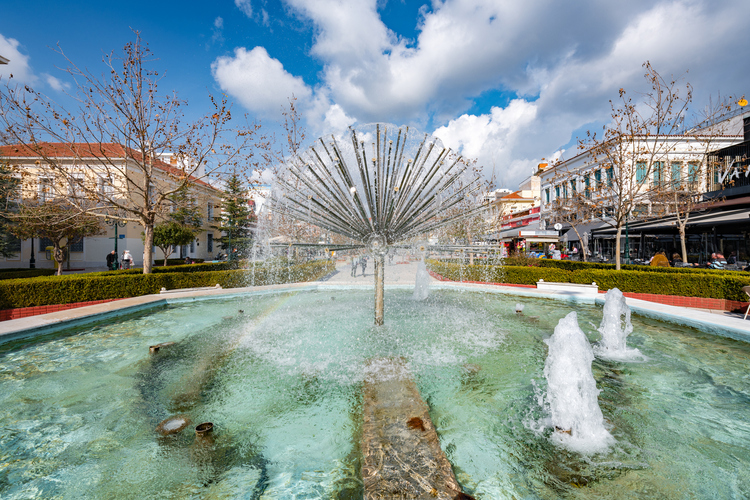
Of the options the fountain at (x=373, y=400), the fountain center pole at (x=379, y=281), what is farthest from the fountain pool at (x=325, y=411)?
the fountain center pole at (x=379, y=281)

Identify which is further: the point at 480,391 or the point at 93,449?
the point at 480,391

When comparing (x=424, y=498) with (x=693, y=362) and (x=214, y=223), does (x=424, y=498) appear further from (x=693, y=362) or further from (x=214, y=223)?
(x=214, y=223)

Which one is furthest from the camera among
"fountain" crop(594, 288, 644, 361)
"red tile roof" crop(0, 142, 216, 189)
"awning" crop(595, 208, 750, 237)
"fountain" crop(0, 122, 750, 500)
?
"awning" crop(595, 208, 750, 237)

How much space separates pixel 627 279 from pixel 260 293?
12425 millimetres

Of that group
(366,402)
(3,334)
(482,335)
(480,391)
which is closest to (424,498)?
(366,402)

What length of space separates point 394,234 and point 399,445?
3736 mm

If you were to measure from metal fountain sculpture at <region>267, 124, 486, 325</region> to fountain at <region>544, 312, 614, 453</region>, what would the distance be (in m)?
2.52

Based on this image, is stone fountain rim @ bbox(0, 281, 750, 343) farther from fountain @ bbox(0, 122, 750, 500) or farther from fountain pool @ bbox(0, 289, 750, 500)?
fountain pool @ bbox(0, 289, 750, 500)

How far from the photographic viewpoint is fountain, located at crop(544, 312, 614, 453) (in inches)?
116

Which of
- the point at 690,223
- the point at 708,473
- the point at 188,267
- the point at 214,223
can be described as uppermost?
the point at 214,223

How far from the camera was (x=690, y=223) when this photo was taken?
15.5 metres

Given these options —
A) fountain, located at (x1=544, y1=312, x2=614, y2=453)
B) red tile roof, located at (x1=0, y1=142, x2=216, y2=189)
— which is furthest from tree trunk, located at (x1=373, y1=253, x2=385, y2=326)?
red tile roof, located at (x1=0, y1=142, x2=216, y2=189)

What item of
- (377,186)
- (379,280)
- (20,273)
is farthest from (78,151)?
(379,280)

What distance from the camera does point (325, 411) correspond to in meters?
3.44
